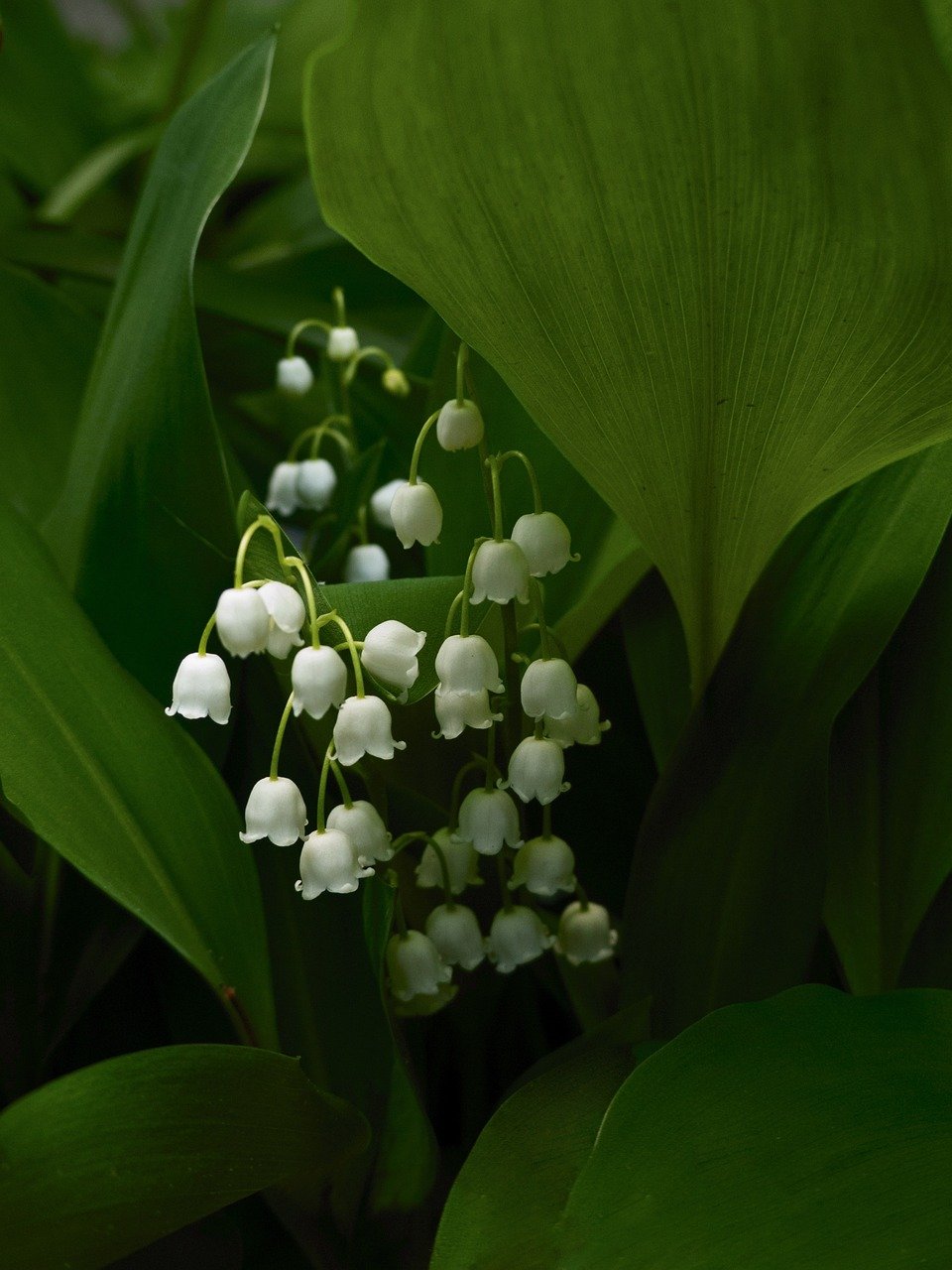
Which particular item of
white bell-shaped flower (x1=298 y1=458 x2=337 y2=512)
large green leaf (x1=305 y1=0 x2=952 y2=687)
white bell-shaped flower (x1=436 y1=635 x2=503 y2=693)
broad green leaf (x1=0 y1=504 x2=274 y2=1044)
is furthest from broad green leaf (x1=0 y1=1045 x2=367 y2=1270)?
white bell-shaped flower (x1=298 y1=458 x2=337 y2=512)

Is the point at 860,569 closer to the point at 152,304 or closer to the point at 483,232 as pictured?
the point at 483,232

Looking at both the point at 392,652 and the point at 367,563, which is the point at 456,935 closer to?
the point at 392,652

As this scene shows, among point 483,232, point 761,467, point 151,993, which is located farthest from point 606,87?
point 151,993

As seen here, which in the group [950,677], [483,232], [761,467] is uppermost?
[483,232]

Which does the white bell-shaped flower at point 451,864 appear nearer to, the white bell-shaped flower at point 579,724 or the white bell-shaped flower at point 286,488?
the white bell-shaped flower at point 579,724

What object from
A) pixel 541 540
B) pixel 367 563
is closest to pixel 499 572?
pixel 541 540

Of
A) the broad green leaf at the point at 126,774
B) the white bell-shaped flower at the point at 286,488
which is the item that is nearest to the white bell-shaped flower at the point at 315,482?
the white bell-shaped flower at the point at 286,488

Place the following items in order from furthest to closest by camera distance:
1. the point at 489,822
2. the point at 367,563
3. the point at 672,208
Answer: the point at 367,563 → the point at 489,822 → the point at 672,208
